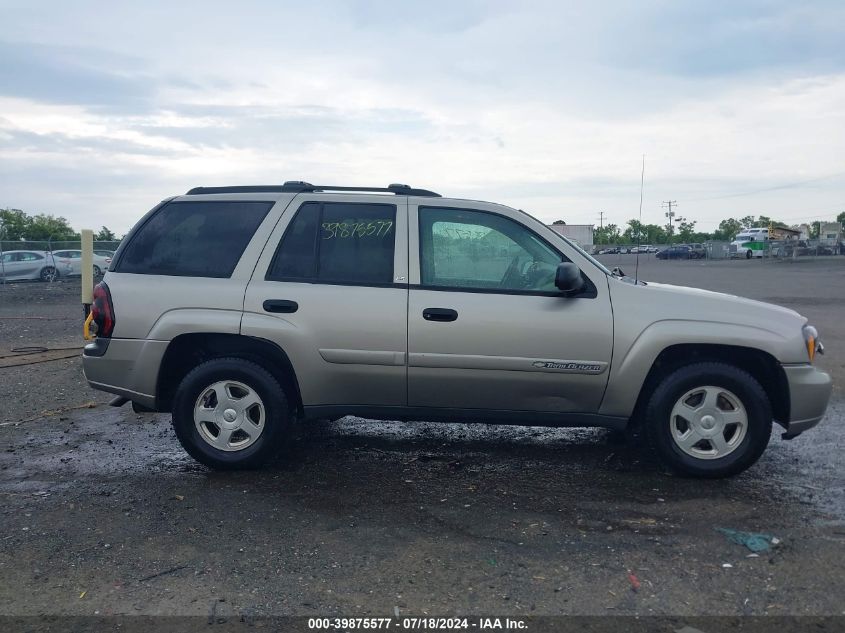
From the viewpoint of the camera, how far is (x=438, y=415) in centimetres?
526

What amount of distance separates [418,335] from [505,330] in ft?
1.88

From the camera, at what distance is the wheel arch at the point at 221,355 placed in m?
5.26

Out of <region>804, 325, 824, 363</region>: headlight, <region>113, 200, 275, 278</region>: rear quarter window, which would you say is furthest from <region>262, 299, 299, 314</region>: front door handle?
<region>804, 325, 824, 363</region>: headlight

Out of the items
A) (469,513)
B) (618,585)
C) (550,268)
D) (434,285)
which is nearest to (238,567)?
(469,513)

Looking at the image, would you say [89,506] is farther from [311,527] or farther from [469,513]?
[469,513]

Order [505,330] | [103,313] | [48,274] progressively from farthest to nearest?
[48,274] < [103,313] < [505,330]

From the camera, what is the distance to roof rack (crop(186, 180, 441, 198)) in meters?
5.49

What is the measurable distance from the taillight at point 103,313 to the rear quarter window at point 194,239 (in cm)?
21

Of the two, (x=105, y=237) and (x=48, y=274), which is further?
(x=105, y=237)

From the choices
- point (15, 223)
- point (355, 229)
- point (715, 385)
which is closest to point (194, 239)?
point (355, 229)

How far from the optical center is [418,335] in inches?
200

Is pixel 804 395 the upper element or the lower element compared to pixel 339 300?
lower

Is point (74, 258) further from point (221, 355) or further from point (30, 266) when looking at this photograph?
point (221, 355)

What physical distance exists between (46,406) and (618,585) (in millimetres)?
5892
